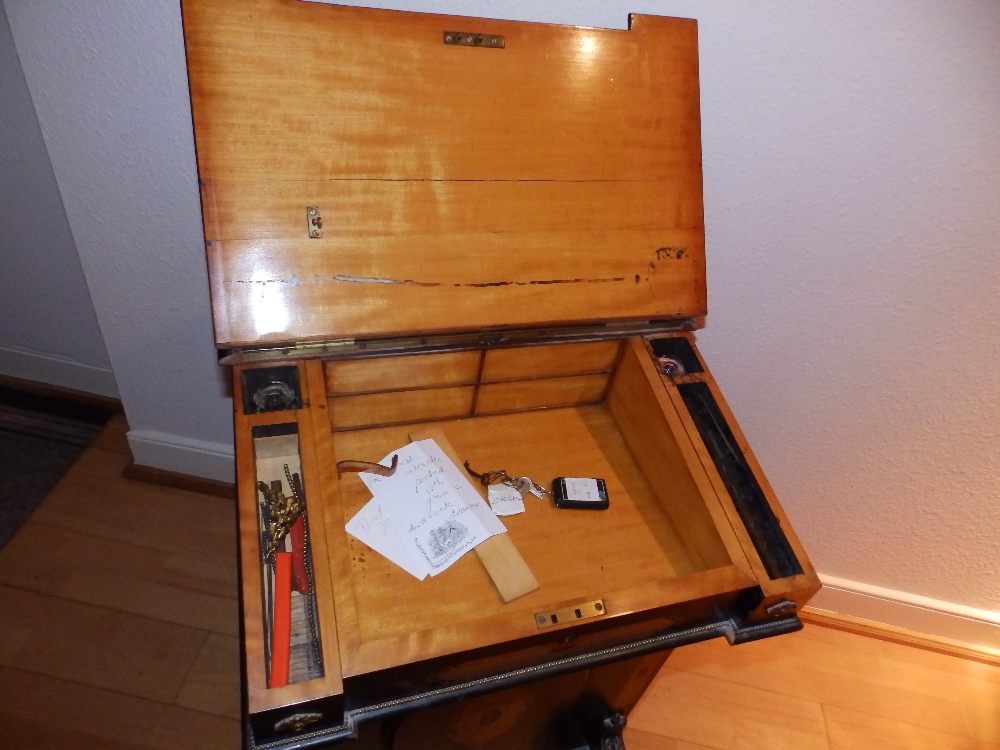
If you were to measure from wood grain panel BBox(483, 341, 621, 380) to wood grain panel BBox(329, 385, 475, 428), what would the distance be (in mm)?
56

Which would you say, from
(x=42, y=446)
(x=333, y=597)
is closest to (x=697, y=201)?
(x=333, y=597)

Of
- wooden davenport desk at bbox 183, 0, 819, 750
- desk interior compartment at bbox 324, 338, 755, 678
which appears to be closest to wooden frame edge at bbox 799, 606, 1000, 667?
wooden davenport desk at bbox 183, 0, 819, 750

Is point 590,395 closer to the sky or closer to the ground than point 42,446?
closer to the sky

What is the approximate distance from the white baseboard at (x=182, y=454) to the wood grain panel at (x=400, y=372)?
2.43ft

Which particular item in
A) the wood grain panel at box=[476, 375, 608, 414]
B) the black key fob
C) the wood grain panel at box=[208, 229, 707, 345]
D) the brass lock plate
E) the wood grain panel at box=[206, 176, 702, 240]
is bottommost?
the brass lock plate

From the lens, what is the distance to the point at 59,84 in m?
1.00

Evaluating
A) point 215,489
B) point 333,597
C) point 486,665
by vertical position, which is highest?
point 333,597

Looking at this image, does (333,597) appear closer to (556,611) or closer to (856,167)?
(556,611)

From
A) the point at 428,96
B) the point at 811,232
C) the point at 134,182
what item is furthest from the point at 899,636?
the point at 134,182

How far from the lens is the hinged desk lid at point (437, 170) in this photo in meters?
0.74

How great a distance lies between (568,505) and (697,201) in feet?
1.53

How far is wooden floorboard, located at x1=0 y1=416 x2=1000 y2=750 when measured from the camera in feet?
3.92

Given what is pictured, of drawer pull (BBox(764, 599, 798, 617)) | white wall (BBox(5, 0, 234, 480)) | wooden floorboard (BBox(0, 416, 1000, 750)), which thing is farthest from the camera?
wooden floorboard (BBox(0, 416, 1000, 750))

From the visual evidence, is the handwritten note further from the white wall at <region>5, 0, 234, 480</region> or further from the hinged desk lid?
the white wall at <region>5, 0, 234, 480</region>
